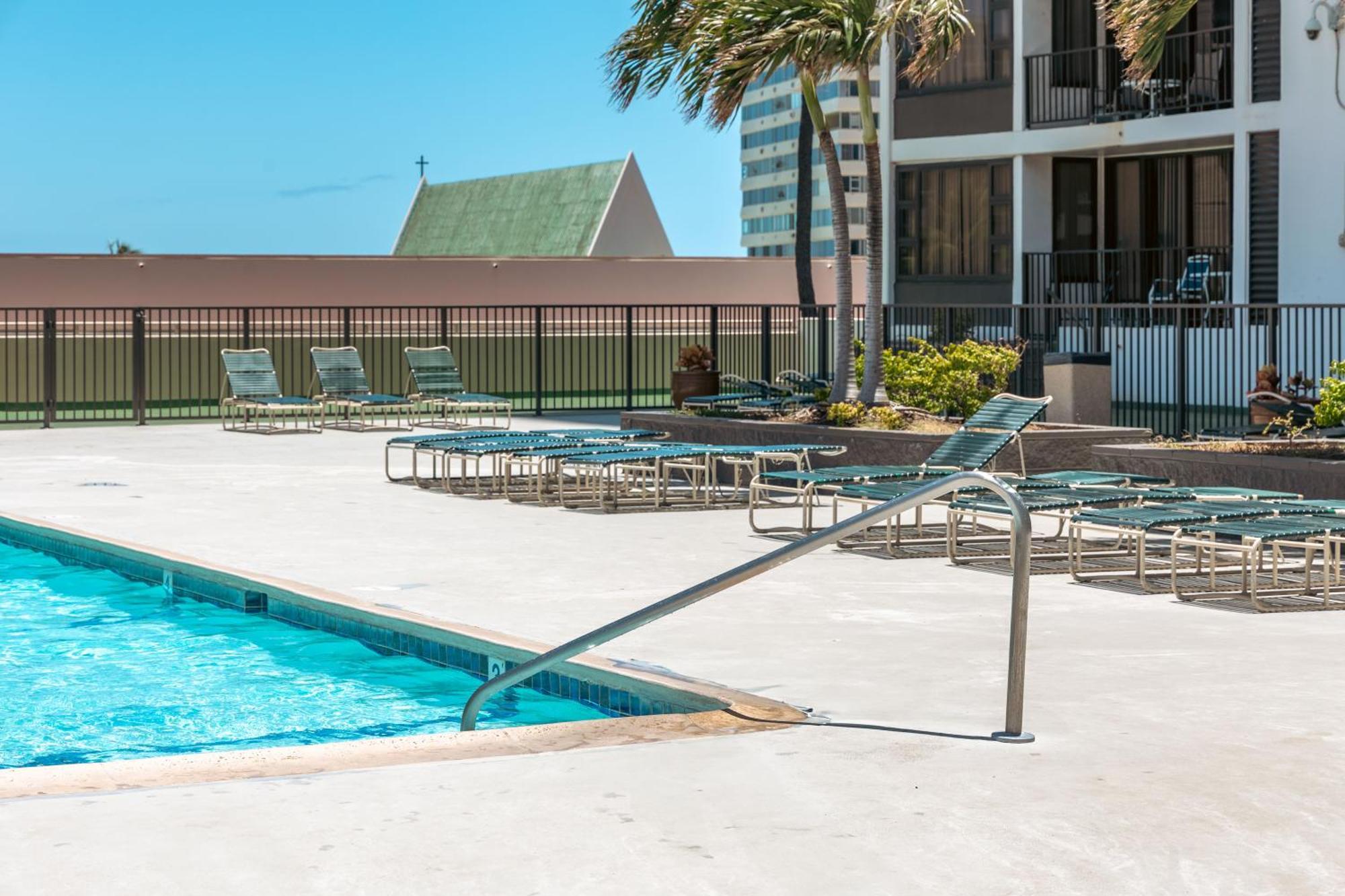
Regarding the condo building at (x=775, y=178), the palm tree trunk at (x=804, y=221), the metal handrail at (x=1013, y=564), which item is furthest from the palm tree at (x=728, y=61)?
the condo building at (x=775, y=178)

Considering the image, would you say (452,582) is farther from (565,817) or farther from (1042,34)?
(1042,34)

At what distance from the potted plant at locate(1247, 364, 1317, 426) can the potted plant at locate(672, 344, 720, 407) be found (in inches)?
246

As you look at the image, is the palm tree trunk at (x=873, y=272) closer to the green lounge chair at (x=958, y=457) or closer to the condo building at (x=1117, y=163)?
the green lounge chair at (x=958, y=457)

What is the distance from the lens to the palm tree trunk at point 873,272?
17328 millimetres

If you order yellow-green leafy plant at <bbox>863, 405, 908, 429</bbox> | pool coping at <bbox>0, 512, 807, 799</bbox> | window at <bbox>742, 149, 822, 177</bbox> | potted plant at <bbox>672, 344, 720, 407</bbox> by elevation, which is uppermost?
window at <bbox>742, 149, 822, 177</bbox>

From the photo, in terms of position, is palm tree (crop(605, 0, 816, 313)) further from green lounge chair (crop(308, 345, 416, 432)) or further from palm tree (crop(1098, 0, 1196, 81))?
green lounge chair (crop(308, 345, 416, 432))

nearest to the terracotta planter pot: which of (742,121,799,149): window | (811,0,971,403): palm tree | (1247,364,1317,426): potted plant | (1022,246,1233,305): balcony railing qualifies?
(811,0,971,403): palm tree

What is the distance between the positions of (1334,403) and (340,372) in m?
14.3

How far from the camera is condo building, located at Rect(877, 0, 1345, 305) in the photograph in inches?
944

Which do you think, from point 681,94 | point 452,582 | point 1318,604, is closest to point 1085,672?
point 1318,604

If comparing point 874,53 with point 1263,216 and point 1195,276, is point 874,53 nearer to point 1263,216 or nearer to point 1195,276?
point 1263,216

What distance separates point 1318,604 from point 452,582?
4.39 m

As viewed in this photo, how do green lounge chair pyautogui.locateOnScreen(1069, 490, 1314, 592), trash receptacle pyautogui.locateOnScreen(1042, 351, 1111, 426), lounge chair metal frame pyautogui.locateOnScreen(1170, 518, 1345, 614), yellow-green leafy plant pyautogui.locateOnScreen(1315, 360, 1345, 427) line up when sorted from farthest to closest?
trash receptacle pyautogui.locateOnScreen(1042, 351, 1111, 426) < yellow-green leafy plant pyautogui.locateOnScreen(1315, 360, 1345, 427) < green lounge chair pyautogui.locateOnScreen(1069, 490, 1314, 592) < lounge chair metal frame pyautogui.locateOnScreen(1170, 518, 1345, 614)

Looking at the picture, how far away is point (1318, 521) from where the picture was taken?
9664 millimetres
